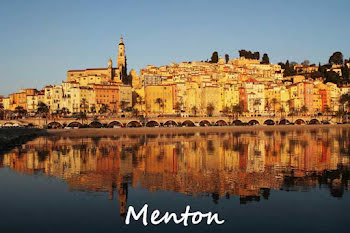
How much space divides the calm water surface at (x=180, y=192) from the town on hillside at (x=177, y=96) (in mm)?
67825

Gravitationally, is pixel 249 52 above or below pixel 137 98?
above

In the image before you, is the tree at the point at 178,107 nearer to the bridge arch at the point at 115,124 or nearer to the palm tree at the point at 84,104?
the bridge arch at the point at 115,124

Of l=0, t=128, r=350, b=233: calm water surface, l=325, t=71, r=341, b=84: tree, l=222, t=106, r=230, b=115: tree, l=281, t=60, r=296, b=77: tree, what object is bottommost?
l=0, t=128, r=350, b=233: calm water surface

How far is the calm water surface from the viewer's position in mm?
16969

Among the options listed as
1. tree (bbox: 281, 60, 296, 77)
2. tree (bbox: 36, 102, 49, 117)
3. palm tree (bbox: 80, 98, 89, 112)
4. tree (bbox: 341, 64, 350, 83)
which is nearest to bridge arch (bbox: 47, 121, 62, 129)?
tree (bbox: 36, 102, 49, 117)

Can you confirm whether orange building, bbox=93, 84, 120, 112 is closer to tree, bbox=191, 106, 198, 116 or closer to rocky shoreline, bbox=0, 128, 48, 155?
tree, bbox=191, 106, 198, 116

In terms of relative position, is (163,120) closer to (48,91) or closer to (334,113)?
(48,91)

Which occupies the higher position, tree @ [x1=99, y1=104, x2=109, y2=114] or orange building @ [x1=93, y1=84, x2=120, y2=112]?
orange building @ [x1=93, y1=84, x2=120, y2=112]

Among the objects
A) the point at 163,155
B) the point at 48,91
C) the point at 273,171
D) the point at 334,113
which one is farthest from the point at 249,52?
the point at 273,171

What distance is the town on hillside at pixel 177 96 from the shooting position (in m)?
110

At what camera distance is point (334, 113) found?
4579 inches

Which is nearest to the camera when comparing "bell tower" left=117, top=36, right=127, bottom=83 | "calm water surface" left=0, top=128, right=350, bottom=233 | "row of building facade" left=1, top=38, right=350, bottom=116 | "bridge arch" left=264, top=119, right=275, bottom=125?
"calm water surface" left=0, top=128, right=350, bottom=233

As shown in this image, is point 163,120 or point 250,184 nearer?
point 250,184

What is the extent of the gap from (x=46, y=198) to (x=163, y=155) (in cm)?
1951
